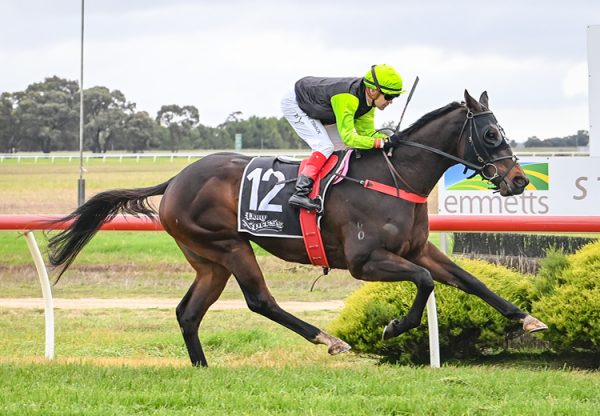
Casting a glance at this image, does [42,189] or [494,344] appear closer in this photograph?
[494,344]

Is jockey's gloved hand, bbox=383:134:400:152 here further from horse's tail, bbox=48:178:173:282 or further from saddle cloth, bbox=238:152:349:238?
horse's tail, bbox=48:178:173:282

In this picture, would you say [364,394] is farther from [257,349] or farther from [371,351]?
[257,349]

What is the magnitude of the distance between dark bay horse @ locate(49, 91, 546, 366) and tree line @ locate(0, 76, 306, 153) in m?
38.8

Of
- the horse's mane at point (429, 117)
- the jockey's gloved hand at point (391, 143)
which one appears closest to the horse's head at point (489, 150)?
the horse's mane at point (429, 117)

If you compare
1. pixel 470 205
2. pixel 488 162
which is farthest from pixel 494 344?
pixel 470 205

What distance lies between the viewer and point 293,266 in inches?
584

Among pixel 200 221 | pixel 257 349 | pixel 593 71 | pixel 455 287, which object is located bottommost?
pixel 257 349

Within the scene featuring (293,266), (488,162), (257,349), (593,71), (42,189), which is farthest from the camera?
(42,189)

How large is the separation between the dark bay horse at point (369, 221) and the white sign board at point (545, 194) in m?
2.87

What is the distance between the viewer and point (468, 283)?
632 cm

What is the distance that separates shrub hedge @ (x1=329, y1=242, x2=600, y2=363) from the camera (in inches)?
259

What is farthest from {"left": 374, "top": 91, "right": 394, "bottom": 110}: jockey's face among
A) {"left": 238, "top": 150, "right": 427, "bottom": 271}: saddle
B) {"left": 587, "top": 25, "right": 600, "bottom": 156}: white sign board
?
{"left": 587, "top": 25, "right": 600, "bottom": 156}: white sign board

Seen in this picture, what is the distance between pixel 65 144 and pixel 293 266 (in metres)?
36.9

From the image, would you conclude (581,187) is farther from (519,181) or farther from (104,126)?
(104,126)
